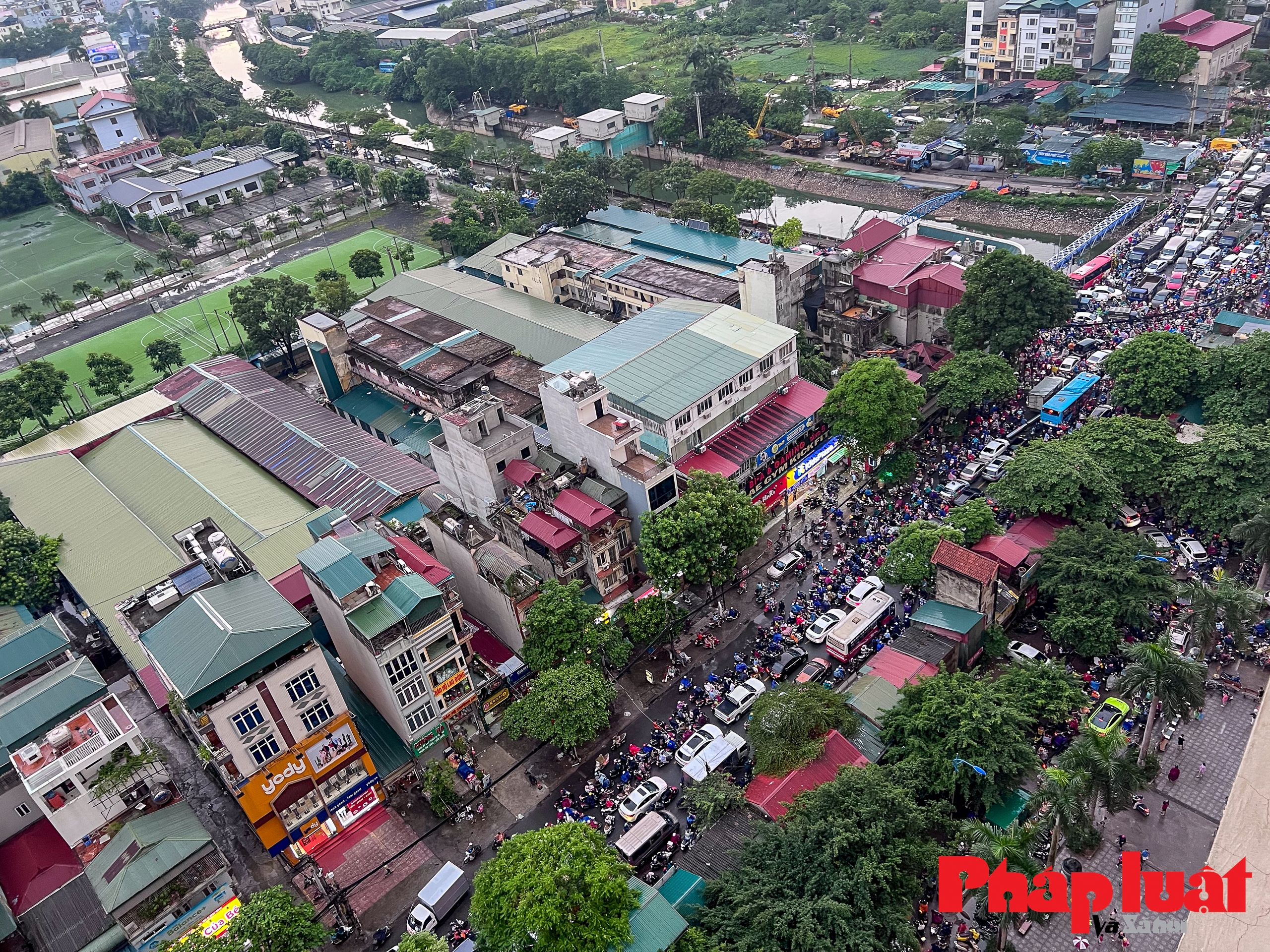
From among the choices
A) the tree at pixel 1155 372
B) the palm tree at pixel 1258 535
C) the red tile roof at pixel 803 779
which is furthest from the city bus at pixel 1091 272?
the red tile roof at pixel 803 779

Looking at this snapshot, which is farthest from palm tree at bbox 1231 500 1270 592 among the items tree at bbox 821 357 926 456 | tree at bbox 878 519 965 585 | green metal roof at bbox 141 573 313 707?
green metal roof at bbox 141 573 313 707

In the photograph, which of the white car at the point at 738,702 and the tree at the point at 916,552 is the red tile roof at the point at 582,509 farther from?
the tree at the point at 916,552

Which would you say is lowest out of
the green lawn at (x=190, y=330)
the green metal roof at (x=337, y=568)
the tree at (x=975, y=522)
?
the green lawn at (x=190, y=330)

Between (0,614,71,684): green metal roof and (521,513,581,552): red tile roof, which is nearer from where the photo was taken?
(0,614,71,684): green metal roof

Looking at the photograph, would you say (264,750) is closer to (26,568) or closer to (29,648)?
(29,648)

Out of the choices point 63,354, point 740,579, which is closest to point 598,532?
point 740,579

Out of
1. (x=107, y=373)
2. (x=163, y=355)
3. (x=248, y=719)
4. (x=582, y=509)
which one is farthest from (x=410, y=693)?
(x=163, y=355)

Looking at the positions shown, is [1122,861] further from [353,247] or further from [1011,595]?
[353,247]

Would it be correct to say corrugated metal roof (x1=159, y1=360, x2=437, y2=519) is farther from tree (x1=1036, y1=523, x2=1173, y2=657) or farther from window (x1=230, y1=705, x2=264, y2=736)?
tree (x1=1036, y1=523, x2=1173, y2=657)
